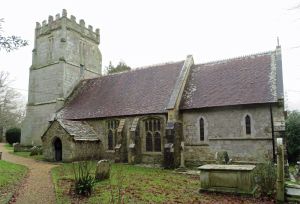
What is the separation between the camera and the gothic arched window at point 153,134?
22984mm

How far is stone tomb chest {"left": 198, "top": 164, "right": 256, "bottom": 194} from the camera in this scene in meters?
11.4

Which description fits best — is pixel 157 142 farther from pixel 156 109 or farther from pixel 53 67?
pixel 53 67

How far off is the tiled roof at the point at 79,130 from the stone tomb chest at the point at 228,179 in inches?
559

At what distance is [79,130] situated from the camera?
81.6 ft

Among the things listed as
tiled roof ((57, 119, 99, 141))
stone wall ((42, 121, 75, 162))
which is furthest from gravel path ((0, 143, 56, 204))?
tiled roof ((57, 119, 99, 141))

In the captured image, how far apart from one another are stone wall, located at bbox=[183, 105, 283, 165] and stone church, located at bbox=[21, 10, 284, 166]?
65 mm

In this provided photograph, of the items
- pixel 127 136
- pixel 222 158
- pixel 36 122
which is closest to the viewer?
pixel 222 158

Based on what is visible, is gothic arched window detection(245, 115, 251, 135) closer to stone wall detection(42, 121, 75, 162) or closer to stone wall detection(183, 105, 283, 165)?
stone wall detection(183, 105, 283, 165)

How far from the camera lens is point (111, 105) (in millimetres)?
26344

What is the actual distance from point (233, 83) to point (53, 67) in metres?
20.6

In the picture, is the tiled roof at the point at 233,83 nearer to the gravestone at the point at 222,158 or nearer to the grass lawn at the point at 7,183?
the gravestone at the point at 222,158

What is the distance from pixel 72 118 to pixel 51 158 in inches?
183

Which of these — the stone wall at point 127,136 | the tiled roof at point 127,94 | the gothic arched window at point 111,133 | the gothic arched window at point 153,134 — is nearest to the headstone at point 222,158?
the stone wall at point 127,136

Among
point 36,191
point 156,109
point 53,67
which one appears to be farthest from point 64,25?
point 36,191
